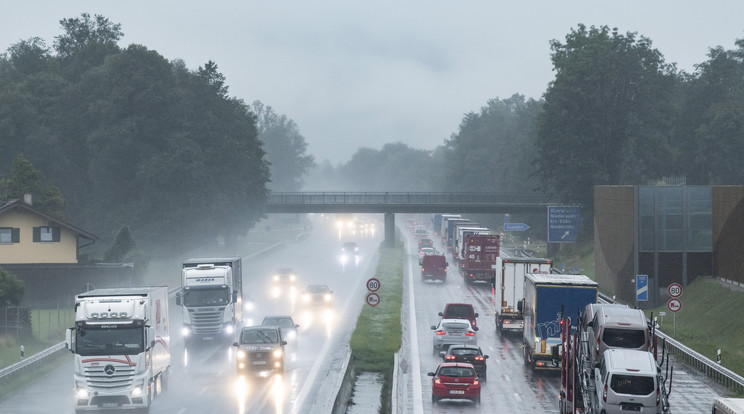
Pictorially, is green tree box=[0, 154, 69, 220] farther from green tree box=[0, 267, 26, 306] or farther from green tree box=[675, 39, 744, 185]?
green tree box=[675, 39, 744, 185]

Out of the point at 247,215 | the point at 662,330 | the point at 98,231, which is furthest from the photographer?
the point at 247,215

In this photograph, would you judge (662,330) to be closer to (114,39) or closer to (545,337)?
(545,337)

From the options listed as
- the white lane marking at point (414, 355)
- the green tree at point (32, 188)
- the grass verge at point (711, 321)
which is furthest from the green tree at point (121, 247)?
the grass verge at point (711, 321)

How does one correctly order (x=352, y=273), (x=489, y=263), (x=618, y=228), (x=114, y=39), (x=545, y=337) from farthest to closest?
(x=114, y=39) < (x=352, y=273) < (x=489, y=263) < (x=618, y=228) < (x=545, y=337)

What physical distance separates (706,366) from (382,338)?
15.2 meters

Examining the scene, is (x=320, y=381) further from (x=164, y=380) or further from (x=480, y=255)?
(x=480, y=255)

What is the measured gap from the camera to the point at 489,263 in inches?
3273

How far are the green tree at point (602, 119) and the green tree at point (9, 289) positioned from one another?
67.5m

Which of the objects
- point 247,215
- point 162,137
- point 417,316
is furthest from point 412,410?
point 247,215

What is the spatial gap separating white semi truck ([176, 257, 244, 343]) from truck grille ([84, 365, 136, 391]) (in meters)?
15.8

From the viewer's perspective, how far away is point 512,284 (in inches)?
2058

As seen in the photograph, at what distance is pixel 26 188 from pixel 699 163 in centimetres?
8151

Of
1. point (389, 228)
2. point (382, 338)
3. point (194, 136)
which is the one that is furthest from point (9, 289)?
point (389, 228)

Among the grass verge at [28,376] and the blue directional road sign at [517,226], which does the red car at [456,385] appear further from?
the blue directional road sign at [517,226]
